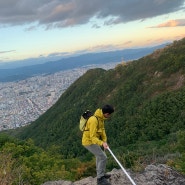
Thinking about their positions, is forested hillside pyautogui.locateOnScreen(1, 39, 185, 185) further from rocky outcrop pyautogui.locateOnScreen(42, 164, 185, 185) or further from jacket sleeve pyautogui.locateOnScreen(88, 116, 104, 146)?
jacket sleeve pyautogui.locateOnScreen(88, 116, 104, 146)

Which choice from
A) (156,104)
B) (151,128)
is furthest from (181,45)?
(151,128)

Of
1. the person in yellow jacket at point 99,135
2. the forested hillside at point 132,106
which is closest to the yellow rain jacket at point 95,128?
the person in yellow jacket at point 99,135

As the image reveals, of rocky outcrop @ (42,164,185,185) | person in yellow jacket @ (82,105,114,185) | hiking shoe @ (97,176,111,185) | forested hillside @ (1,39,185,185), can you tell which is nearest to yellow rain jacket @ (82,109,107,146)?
person in yellow jacket @ (82,105,114,185)

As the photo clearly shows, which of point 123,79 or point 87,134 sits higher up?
point 87,134

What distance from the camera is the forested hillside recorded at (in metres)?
53.5

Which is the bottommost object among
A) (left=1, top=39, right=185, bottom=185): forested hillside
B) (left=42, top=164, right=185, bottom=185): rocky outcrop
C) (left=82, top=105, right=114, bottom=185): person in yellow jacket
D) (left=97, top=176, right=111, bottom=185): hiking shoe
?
(left=1, top=39, right=185, bottom=185): forested hillside

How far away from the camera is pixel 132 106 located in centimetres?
6625

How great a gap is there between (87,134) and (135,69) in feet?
241

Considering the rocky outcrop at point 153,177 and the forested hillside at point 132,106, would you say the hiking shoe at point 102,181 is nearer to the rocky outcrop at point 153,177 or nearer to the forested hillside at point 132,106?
the rocky outcrop at point 153,177

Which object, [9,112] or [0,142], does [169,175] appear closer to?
[0,142]

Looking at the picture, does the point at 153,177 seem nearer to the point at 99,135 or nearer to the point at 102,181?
the point at 102,181

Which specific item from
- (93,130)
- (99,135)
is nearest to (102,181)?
(99,135)

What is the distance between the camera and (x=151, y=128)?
55.0 m

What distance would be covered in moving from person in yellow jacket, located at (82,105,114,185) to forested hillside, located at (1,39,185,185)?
31137 mm
